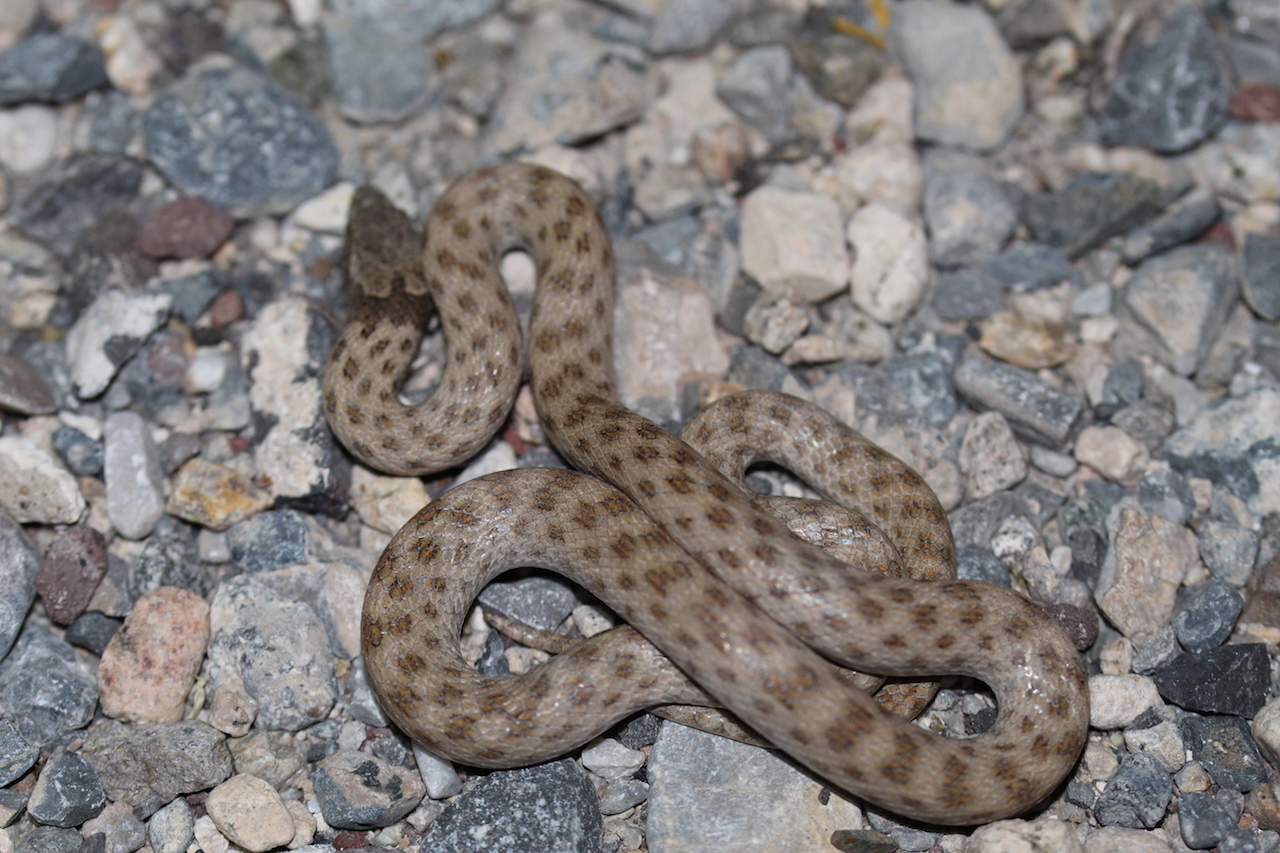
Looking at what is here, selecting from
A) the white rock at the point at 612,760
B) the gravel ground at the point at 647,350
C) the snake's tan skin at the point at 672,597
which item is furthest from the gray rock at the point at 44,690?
the white rock at the point at 612,760

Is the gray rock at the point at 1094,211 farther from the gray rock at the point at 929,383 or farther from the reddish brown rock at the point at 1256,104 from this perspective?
the gray rock at the point at 929,383

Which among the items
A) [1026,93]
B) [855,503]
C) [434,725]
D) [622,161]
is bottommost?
[434,725]

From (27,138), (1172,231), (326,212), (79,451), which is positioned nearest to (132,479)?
(79,451)

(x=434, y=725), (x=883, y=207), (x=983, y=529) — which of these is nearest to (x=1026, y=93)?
(x=883, y=207)

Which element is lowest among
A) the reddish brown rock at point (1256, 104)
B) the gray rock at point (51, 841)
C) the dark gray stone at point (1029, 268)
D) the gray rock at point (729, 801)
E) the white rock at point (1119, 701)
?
the gray rock at point (51, 841)

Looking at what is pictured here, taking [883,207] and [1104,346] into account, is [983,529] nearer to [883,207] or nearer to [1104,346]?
[1104,346]
